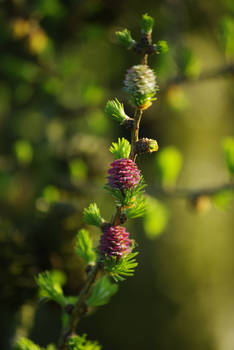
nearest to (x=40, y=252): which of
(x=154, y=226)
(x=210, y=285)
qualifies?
(x=154, y=226)

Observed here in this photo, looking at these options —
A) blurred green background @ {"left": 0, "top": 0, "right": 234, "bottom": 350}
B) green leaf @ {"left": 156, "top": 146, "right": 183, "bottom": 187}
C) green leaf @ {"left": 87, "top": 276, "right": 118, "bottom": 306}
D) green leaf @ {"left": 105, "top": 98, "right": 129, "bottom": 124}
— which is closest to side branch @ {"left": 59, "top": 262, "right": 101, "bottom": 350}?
green leaf @ {"left": 87, "top": 276, "right": 118, "bottom": 306}

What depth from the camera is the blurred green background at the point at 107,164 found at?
622 mm

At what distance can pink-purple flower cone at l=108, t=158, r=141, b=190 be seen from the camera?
0.84ft

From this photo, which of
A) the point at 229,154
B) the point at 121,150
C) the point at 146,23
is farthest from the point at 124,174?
the point at 229,154

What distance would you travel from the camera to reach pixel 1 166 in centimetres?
80

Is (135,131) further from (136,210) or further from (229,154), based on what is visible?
(229,154)

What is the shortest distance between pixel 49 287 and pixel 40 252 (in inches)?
12.0

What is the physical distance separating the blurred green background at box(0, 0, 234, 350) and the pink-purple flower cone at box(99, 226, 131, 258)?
1.06 ft

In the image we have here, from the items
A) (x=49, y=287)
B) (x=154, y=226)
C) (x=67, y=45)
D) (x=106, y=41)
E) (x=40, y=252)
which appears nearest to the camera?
(x=49, y=287)

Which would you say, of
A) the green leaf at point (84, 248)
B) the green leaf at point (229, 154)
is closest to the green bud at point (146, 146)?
the green leaf at point (84, 248)

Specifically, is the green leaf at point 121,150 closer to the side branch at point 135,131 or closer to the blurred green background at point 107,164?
the side branch at point 135,131

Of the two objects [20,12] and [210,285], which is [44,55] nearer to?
[20,12]

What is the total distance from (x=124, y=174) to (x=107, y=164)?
1.95 ft

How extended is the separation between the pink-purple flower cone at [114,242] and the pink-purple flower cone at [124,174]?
3 cm
